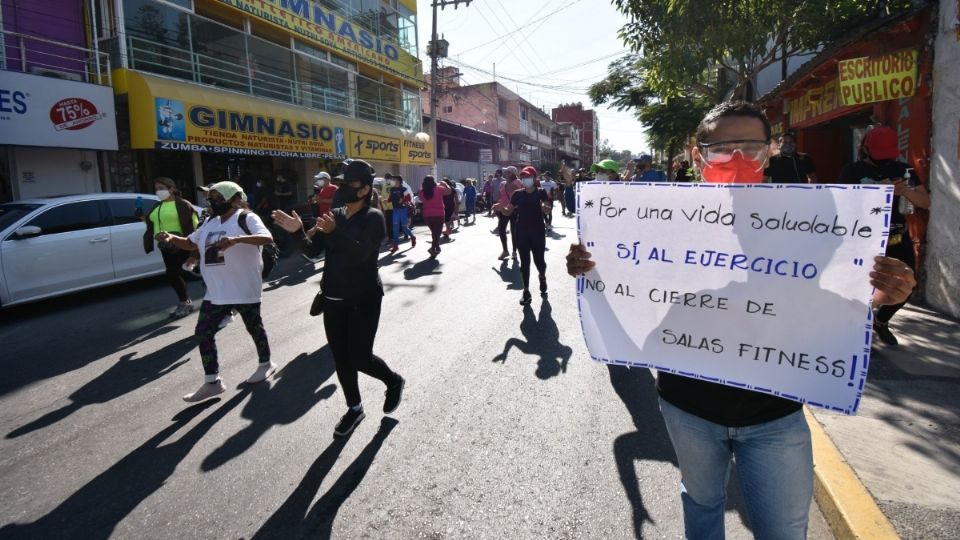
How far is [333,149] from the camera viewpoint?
60.6 feet

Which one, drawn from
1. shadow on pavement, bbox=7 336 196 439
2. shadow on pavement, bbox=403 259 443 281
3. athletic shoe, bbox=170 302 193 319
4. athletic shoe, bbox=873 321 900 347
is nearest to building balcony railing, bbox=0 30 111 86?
athletic shoe, bbox=170 302 193 319

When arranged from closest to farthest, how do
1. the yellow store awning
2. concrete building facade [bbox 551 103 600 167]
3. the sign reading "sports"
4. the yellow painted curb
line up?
the yellow painted curb → the yellow store awning → the sign reading "sports" → concrete building facade [bbox 551 103 600 167]

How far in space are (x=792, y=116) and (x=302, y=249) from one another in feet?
38.5

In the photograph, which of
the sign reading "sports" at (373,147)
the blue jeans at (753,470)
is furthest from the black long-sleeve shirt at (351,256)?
the sign reading "sports" at (373,147)

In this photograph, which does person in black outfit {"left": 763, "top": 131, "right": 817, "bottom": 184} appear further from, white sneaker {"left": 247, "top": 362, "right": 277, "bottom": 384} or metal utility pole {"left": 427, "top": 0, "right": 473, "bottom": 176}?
metal utility pole {"left": 427, "top": 0, "right": 473, "bottom": 176}

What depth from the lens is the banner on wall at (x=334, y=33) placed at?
16.8 metres

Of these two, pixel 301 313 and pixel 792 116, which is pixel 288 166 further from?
pixel 792 116

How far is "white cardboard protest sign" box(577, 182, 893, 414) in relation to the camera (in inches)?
63.3

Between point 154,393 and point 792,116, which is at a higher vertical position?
point 792,116

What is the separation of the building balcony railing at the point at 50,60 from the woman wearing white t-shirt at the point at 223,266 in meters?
8.95

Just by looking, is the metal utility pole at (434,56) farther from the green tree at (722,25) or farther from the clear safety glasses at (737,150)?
the clear safety glasses at (737,150)

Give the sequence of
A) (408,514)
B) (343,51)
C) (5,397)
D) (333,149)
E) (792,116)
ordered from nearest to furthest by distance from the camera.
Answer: (408,514) → (5,397) → (792,116) → (333,149) → (343,51)

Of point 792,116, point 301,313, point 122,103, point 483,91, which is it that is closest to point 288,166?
point 122,103

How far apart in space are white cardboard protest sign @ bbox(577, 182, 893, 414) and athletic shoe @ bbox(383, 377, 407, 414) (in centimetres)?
216
